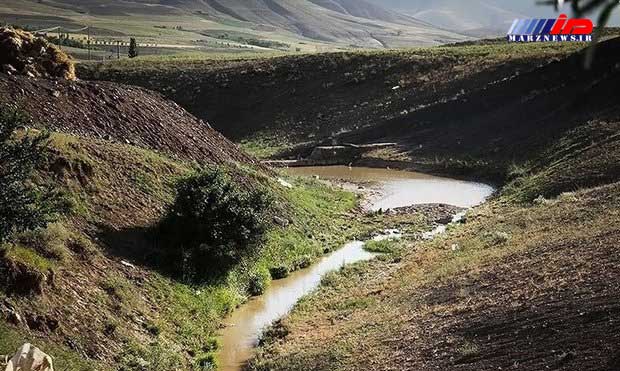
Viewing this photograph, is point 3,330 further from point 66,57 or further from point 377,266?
point 66,57

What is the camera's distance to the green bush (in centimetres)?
2019

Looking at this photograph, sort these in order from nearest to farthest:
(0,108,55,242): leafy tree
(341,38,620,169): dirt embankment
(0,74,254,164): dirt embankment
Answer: (0,108,55,242): leafy tree
(0,74,254,164): dirt embankment
(341,38,620,169): dirt embankment

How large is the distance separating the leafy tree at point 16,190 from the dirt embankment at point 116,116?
7309 mm

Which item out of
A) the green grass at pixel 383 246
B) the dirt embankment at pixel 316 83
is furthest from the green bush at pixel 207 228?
the dirt embankment at pixel 316 83

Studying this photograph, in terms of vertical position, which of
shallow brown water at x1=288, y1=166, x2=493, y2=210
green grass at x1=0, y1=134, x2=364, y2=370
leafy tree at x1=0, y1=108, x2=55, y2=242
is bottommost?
shallow brown water at x1=288, y1=166, x2=493, y2=210

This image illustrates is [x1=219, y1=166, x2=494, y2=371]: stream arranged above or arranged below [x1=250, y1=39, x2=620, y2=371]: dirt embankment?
below

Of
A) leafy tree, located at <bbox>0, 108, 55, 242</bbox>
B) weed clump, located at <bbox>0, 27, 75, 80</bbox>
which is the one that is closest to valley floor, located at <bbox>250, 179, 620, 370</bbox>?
leafy tree, located at <bbox>0, 108, 55, 242</bbox>

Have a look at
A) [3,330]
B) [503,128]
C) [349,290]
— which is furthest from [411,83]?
[3,330]

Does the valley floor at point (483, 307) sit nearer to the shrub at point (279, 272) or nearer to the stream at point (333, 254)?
the stream at point (333, 254)

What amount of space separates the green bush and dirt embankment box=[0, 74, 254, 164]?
5.34 meters

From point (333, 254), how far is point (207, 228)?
7.54 metres

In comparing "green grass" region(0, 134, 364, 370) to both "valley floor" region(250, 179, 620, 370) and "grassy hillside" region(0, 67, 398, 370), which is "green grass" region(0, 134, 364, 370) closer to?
"grassy hillside" region(0, 67, 398, 370)

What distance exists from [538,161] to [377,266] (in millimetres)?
19563

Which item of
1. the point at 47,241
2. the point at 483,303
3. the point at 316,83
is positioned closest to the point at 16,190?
the point at 47,241
